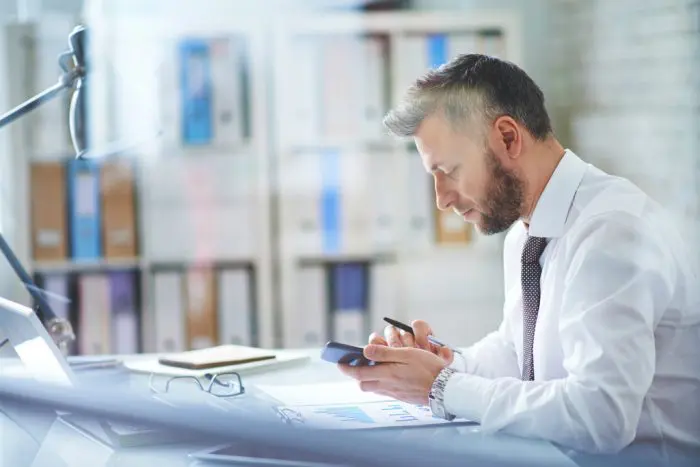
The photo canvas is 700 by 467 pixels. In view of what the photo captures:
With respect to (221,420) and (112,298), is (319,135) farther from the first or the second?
(221,420)

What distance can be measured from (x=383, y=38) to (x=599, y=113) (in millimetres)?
691

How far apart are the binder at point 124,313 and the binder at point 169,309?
6 cm

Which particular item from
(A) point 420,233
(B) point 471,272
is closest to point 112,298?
(A) point 420,233

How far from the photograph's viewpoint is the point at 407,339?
1.19m

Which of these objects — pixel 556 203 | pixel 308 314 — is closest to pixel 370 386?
pixel 556 203

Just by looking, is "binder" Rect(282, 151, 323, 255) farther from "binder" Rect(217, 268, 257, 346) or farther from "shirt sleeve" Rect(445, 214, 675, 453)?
"shirt sleeve" Rect(445, 214, 675, 453)

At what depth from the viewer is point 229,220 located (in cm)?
254

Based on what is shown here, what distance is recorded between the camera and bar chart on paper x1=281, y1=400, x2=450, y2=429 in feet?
2.98

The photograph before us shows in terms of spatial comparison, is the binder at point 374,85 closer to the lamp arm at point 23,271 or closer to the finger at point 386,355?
the lamp arm at point 23,271

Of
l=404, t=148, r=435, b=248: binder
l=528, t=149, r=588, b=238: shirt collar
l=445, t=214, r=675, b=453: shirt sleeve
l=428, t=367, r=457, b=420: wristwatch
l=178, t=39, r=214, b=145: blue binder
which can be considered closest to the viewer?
l=445, t=214, r=675, b=453: shirt sleeve

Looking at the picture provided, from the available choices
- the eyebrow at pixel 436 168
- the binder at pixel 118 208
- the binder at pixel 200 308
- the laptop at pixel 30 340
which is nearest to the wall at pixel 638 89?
the eyebrow at pixel 436 168

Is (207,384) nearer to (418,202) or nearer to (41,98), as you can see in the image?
(41,98)

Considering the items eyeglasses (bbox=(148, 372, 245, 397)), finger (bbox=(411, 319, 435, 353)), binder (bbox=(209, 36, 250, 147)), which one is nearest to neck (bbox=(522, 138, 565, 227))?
finger (bbox=(411, 319, 435, 353))

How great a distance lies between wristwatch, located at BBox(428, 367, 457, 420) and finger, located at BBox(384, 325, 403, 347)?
0.83 feet
